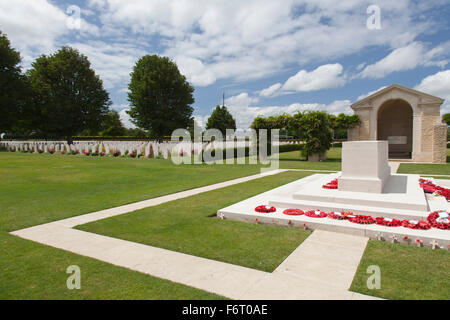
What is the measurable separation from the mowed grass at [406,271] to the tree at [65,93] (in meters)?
42.5

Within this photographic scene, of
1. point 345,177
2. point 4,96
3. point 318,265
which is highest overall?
point 4,96

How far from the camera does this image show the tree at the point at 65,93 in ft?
125

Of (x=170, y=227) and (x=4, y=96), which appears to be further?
(x=4, y=96)

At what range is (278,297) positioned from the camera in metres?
3.06

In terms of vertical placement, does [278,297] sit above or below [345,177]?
below

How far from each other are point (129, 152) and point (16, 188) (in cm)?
1657

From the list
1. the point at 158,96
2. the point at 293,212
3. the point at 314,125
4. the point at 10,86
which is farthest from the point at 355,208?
the point at 10,86

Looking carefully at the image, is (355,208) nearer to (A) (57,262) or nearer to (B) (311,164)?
(A) (57,262)

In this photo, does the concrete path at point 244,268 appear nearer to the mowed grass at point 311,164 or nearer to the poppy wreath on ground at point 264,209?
the poppy wreath on ground at point 264,209

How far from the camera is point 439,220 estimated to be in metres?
5.20

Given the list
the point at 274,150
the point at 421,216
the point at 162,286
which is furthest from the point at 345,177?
the point at 274,150

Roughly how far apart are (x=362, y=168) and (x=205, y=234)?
4781 millimetres

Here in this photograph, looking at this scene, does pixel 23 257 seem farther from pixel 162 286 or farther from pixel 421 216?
pixel 421 216

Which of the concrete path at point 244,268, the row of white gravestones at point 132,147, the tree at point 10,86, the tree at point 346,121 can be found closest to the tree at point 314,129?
the tree at point 346,121
